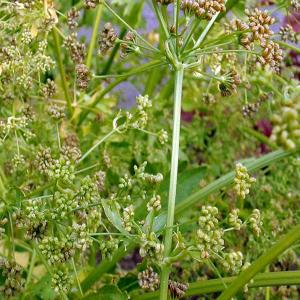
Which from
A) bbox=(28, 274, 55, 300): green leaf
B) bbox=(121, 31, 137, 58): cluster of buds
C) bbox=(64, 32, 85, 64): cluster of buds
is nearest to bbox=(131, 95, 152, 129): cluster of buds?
bbox=(121, 31, 137, 58): cluster of buds

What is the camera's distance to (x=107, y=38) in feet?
2.60

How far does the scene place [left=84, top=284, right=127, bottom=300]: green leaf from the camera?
0.79 m

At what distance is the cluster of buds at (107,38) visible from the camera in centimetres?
79

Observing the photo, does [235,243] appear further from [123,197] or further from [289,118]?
[289,118]

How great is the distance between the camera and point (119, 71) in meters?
1.58

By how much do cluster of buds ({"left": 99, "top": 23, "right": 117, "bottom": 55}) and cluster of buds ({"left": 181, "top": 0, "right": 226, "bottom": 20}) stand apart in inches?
3.9

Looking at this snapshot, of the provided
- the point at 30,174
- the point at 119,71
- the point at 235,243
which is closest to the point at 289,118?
the point at 30,174

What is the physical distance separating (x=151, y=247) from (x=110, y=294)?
0.16m

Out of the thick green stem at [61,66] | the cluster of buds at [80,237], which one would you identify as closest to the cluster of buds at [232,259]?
the cluster of buds at [80,237]

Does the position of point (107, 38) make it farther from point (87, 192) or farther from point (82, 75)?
point (87, 192)

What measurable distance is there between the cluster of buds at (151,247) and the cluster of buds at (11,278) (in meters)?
0.21

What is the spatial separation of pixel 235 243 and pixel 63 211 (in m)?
0.49

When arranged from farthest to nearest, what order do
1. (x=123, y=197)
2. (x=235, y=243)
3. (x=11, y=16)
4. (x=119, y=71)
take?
(x=119, y=71) < (x=235, y=243) < (x=11, y=16) < (x=123, y=197)

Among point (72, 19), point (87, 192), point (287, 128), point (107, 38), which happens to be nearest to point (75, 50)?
point (72, 19)
